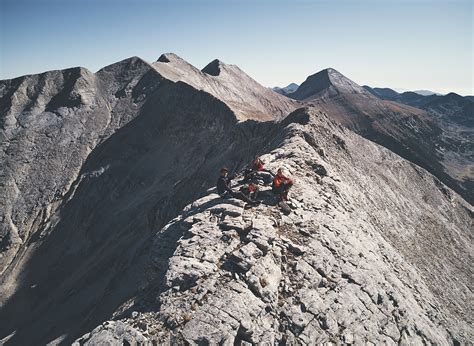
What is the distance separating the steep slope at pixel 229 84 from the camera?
79.2m

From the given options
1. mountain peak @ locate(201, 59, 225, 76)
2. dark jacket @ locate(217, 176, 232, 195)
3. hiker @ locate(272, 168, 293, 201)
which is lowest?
hiker @ locate(272, 168, 293, 201)

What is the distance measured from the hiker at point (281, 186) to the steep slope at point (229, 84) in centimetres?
5706

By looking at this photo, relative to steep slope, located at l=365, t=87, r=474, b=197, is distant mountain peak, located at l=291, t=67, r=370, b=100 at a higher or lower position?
higher

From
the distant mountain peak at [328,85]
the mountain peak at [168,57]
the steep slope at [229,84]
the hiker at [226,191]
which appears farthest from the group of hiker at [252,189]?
the distant mountain peak at [328,85]

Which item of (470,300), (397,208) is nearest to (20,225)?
(397,208)

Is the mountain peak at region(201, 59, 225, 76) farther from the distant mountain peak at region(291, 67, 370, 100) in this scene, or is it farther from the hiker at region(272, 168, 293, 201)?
the hiker at region(272, 168, 293, 201)

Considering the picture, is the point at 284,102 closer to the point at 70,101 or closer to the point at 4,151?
the point at 70,101

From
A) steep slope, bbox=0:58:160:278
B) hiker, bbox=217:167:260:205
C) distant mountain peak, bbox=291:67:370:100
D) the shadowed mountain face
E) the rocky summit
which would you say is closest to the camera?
the rocky summit

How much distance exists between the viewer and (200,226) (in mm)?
14672

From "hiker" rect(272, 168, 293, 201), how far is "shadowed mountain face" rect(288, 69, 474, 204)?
7560 centimetres

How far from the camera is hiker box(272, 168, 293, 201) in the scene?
1647 cm

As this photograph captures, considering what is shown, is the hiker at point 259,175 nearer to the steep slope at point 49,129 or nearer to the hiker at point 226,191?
the hiker at point 226,191

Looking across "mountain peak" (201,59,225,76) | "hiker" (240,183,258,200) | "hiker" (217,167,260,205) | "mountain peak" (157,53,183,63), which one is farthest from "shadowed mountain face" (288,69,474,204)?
"hiker" (217,167,260,205)

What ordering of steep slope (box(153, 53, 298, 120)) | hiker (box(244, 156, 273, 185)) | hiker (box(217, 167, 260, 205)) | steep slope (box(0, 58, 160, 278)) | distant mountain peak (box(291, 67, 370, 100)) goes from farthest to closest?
1. distant mountain peak (box(291, 67, 370, 100))
2. steep slope (box(153, 53, 298, 120))
3. steep slope (box(0, 58, 160, 278))
4. hiker (box(244, 156, 273, 185))
5. hiker (box(217, 167, 260, 205))
